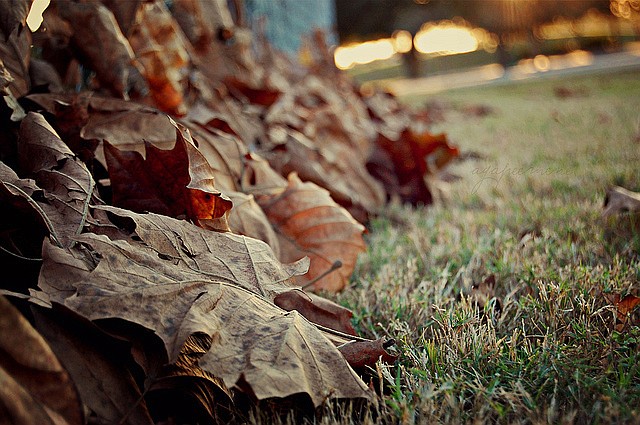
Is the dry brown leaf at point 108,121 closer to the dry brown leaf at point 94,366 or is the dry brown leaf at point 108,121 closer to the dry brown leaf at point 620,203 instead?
the dry brown leaf at point 94,366

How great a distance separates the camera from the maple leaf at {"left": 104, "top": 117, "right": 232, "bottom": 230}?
108cm

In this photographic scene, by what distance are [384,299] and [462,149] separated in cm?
273

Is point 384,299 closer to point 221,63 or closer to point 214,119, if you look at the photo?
point 214,119

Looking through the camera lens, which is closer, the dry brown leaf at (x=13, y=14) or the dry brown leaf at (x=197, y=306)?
the dry brown leaf at (x=197, y=306)

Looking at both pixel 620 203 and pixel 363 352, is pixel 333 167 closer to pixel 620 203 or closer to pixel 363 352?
pixel 620 203

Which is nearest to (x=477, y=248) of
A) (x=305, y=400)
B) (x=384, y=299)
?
(x=384, y=299)

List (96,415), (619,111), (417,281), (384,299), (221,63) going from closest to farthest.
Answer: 1. (96,415)
2. (384,299)
3. (417,281)
4. (221,63)
5. (619,111)

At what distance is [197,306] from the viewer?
823 millimetres

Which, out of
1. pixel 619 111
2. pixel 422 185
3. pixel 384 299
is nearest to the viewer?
pixel 384 299

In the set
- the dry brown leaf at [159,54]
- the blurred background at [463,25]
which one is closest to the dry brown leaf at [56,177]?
the dry brown leaf at [159,54]

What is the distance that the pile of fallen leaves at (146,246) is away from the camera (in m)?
0.75

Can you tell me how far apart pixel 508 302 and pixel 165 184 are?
2.48 ft

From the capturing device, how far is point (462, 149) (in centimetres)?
379

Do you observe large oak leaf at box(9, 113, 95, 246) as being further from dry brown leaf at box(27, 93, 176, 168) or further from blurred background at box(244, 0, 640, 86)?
blurred background at box(244, 0, 640, 86)
